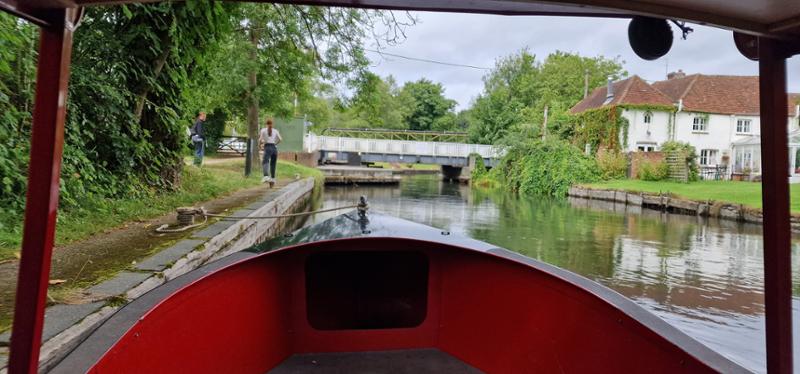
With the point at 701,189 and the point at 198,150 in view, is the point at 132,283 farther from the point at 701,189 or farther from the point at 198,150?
the point at 701,189

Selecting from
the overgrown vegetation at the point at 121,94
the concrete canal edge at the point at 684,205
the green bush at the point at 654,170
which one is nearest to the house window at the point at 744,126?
the green bush at the point at 654,170

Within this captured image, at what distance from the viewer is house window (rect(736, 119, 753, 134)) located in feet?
96.9

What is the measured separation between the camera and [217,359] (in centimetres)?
220

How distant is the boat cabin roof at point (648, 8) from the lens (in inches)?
45.9

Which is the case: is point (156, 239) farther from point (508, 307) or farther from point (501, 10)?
point (501, 10)

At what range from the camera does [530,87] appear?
4672 cm

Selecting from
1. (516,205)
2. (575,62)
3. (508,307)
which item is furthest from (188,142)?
(575,62)

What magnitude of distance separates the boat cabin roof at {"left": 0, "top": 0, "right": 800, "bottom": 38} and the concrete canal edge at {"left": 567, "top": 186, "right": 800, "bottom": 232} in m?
13.3

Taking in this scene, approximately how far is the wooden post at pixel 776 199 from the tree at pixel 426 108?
58333 millimetres

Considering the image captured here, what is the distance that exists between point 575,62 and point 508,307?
48.0m

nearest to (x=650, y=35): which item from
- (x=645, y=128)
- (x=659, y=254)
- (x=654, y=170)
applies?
(x=659, y=254)

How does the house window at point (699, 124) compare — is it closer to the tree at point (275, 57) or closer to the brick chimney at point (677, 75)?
the brick chimney at point (677, 75)

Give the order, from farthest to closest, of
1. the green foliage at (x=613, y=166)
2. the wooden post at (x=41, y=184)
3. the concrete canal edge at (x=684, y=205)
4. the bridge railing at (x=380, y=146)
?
the bridge railing at (x=380, y=146) → the green foliage at (x=613, y=166) → the concrete canal edge at (x=684, y=205) → the wooden post at (x=41, y=184)

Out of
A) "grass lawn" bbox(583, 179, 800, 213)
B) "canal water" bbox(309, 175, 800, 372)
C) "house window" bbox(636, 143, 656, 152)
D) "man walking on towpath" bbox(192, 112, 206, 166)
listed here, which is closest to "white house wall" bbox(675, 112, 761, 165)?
"house window" bbox(636, 143, 656, 152)
